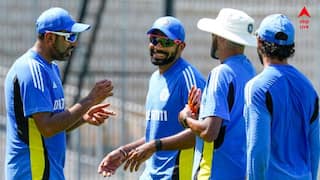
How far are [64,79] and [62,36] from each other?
14.0ft

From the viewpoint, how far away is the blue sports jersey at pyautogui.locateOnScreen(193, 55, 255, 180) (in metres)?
7.78

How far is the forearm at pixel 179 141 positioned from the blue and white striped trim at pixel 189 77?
1.58 feet

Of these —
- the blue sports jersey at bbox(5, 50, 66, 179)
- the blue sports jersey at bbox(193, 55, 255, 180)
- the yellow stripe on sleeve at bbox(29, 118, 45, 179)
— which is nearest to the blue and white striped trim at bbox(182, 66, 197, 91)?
the blue sports jersey at bbox(193, 55, 255, 180)

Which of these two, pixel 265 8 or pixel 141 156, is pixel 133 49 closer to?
pixel 265 8

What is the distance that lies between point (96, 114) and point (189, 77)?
80 centimetres

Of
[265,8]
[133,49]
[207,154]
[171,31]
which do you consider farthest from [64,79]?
[207,154]

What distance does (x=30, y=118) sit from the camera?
27.5 ft

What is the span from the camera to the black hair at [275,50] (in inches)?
296

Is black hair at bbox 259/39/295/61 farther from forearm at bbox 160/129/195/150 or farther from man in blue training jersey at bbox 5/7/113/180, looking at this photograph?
man in blue training jersey at bbox 5/7/113/180

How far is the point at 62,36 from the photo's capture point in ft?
28.3

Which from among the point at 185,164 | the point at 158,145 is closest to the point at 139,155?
the point at 158,145

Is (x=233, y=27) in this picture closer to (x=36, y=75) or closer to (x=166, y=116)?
(x=166, y=116)

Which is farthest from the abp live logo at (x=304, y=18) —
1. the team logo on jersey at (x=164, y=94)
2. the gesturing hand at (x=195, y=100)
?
the gesturing hand at (x=195, y=100)

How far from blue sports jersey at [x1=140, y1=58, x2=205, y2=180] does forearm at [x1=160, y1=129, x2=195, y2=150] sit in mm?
276
